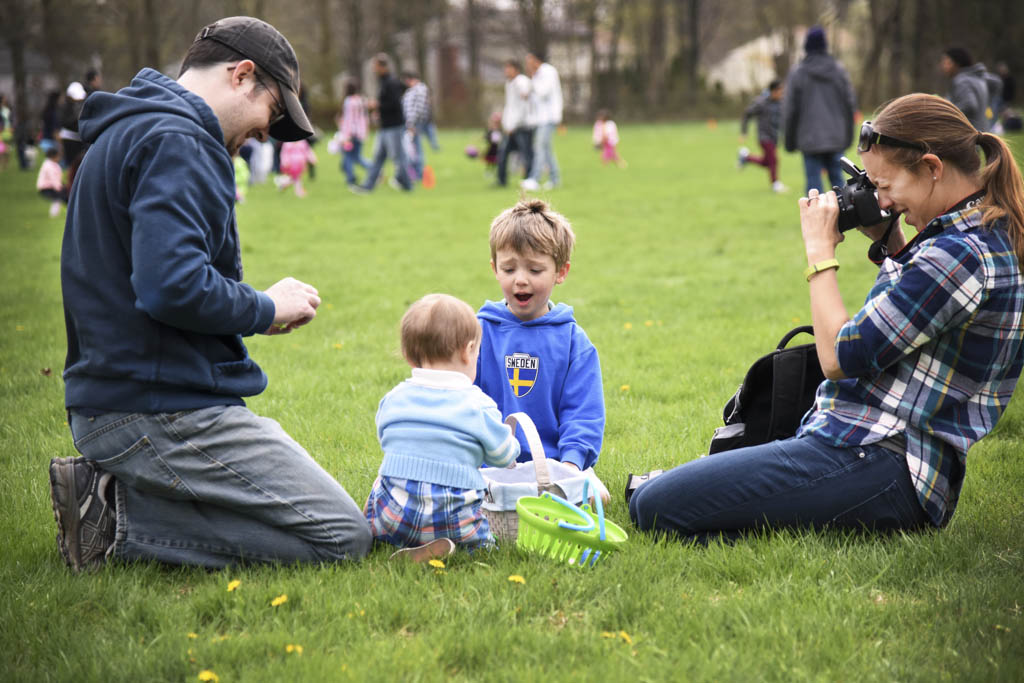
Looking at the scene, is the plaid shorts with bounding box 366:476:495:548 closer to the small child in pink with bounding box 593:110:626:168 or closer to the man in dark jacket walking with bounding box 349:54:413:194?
the man in dark jacket walking with bounding box 349:54:413:194

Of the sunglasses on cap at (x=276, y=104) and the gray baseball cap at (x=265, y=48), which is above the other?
the gray baseball cap at (x=265, y=48)

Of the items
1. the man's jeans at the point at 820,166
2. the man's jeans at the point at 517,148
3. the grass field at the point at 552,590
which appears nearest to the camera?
the grass field at the point at 552,590

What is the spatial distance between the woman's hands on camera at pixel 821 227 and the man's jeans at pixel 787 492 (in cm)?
65

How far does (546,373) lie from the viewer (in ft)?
13.5

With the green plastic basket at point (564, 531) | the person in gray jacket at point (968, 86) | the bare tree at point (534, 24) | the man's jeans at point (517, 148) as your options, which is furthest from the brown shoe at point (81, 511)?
the bare tree at point (534, 24)

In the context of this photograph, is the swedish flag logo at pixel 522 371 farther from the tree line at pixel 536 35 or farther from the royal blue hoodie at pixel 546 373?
the tree line at pixel 536 35

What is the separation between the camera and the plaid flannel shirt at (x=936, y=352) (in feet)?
10.3

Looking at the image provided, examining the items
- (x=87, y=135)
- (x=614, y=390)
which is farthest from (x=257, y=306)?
(x=614, y=390)

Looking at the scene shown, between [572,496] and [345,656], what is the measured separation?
44.0 inches

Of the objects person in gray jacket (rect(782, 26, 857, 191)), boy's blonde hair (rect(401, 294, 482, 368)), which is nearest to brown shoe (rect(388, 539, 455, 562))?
boy's blonde hair (rect(401, 294, 482, 368))

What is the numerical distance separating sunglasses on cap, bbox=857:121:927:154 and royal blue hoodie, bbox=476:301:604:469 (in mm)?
1330

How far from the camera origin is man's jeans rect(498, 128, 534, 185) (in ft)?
59.9

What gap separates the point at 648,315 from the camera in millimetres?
8070

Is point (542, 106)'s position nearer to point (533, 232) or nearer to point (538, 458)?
point (533, 232)
